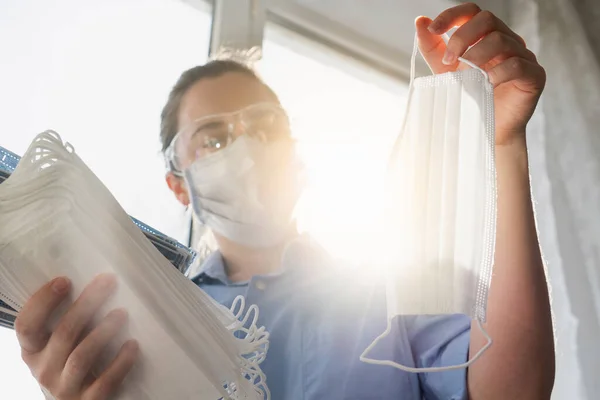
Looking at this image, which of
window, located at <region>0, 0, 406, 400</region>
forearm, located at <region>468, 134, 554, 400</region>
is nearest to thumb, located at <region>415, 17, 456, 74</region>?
forearm, located at <region>468, 134, 554, 400</region>

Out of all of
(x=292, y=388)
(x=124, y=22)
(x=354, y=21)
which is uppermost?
(x=354, y=21)

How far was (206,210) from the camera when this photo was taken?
89 centimetres

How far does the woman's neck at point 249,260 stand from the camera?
911 millimetres

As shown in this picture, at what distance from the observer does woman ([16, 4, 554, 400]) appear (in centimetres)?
48

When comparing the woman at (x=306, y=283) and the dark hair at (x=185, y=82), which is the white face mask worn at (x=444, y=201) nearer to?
the woman at (x=306, y=283)

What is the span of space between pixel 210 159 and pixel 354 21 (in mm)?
697

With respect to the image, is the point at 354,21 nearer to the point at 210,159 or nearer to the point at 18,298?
the point at 210,159

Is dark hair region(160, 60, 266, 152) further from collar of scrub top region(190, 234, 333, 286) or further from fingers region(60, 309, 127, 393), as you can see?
fingers region(60, 309, 127, 393)

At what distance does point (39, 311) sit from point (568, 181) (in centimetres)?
104

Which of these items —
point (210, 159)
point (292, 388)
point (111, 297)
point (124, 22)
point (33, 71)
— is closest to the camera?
point (111, 297)

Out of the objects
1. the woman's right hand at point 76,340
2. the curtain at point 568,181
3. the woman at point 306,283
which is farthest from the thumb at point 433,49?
the curtain at point 568,181

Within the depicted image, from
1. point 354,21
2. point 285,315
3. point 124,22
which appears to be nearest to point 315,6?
point 354,21

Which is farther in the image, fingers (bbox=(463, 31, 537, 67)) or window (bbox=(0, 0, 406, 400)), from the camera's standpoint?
window (bbox=(0, 0, 406, 400))

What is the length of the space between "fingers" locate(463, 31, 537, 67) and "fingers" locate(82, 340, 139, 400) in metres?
0.44
